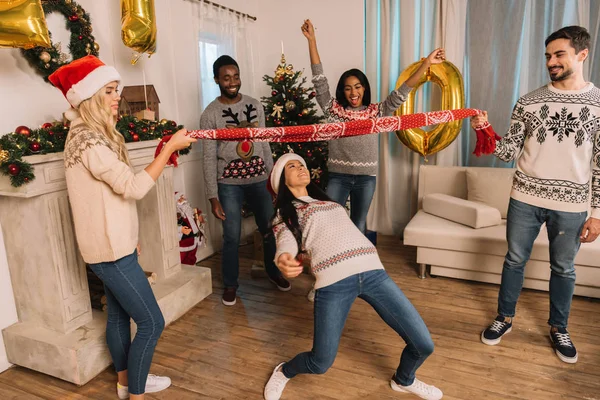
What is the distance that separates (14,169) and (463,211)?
2.85m

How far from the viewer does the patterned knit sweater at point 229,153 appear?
9.31ft

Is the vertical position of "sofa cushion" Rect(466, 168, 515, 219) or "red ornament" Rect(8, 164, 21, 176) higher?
"red ornament" Rect(8, 164, 21, 176)

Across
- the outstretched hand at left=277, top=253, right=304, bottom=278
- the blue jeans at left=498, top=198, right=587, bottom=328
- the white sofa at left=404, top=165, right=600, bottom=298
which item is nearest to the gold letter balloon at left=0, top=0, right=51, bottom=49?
the outstretched hand at left=277, top=253, right=304, bottom=278

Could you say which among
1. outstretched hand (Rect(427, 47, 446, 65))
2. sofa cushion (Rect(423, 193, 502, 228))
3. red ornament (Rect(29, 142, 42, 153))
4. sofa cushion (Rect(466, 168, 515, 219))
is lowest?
sofa cushion (Rect(423, 193, 502, 228))

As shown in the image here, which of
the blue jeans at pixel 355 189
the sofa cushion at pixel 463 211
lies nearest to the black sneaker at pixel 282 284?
the blue jeans at pixel 355 189

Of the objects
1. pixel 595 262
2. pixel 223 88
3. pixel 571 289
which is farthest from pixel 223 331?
pixel 595 262

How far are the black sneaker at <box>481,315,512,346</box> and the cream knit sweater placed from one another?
6.41 ft

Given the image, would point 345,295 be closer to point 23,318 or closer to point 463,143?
point 23,318

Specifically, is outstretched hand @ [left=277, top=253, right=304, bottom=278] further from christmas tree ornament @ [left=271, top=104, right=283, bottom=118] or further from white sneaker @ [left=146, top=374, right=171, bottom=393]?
christmas tree ornament @ [left=271, top=104, right=283, bottom=118]

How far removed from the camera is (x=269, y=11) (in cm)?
467

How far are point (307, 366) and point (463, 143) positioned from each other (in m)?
2.93

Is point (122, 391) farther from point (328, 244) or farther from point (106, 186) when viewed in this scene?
point (328, 244)

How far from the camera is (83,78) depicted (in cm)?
164

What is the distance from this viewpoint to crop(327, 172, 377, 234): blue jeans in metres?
2.93
